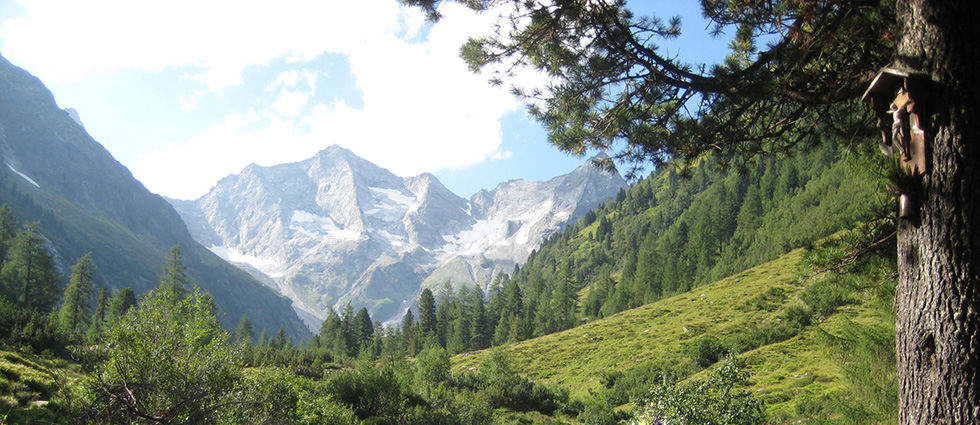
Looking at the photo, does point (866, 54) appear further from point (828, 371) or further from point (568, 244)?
point (568, 244)

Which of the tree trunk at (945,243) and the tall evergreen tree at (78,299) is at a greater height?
the tree trunk at (945,243)

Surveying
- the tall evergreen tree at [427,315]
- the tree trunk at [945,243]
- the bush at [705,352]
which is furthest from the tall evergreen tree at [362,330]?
the tree trunk at [945,243]

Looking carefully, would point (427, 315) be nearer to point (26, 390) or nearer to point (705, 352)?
point (705, 352)

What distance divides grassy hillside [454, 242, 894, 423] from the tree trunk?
1058 centimetres

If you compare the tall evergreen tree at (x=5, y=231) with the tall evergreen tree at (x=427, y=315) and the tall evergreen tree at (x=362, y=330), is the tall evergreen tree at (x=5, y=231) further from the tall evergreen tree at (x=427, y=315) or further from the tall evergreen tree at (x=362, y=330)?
the tall evergreen tree at (x=427, y=315)

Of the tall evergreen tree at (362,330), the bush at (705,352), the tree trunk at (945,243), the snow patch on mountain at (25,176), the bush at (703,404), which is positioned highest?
the snow patch on mountain at (25,176)

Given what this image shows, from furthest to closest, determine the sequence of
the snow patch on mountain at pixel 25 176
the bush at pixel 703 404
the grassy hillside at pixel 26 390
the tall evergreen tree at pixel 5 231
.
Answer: the snow patch on mountain at pixel 25 176, the tall evergreen tree at pixel 5 231, the grassy hillside at pixel 26 390, the bush at pixel 703 404

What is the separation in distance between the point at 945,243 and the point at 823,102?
2679 mm

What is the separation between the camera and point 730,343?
4206 cm

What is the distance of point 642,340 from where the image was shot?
180ft

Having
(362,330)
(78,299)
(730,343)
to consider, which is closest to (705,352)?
(730,343)

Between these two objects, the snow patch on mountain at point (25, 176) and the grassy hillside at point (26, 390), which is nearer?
the grassy hillside at point (26, 390)

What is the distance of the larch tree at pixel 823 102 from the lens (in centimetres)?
326

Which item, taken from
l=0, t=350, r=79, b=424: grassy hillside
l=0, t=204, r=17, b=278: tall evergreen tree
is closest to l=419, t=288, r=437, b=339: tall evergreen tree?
l=0, t=204, r=17, b=278: tall evergreen tree
